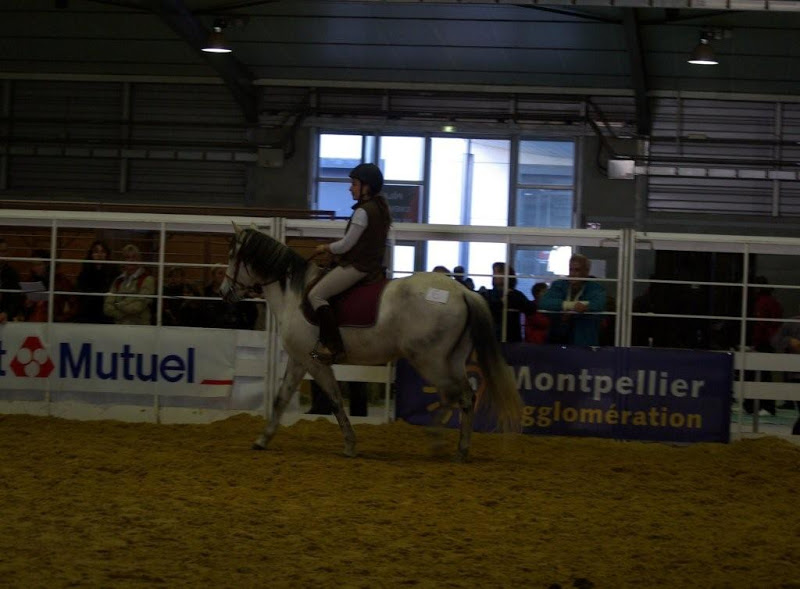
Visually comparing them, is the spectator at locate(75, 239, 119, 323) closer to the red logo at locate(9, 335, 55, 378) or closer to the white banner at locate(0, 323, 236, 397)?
the white banner at locate(0, 323, 236, 397)

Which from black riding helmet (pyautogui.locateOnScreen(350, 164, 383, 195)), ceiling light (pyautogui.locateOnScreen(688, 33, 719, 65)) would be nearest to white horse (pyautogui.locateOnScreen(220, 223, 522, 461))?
black riding helmet (pyautogui.locateOnScreen(350, 164, 383, 195))

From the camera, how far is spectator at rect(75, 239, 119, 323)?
36.7 feet

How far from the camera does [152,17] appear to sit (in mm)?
19031

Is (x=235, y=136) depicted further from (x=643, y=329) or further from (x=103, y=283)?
(x=643, y=329)

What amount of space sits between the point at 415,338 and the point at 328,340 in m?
0.71

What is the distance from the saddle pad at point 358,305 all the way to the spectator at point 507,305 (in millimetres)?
1870

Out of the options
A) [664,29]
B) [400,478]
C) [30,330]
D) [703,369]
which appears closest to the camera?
[400,478]

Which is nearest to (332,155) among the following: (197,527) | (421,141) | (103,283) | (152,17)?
(421,141)

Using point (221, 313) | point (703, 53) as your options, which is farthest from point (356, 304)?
point (703, 53)

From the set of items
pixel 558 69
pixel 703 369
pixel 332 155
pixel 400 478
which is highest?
pixel 558 69

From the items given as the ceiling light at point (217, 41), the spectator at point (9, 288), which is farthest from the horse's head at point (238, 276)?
the ceiling light at point (217, 41)

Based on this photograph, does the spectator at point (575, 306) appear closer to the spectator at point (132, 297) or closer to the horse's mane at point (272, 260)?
the horse's mane at point (272, 260)

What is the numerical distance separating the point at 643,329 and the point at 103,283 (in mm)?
5538

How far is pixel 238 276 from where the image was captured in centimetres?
947
